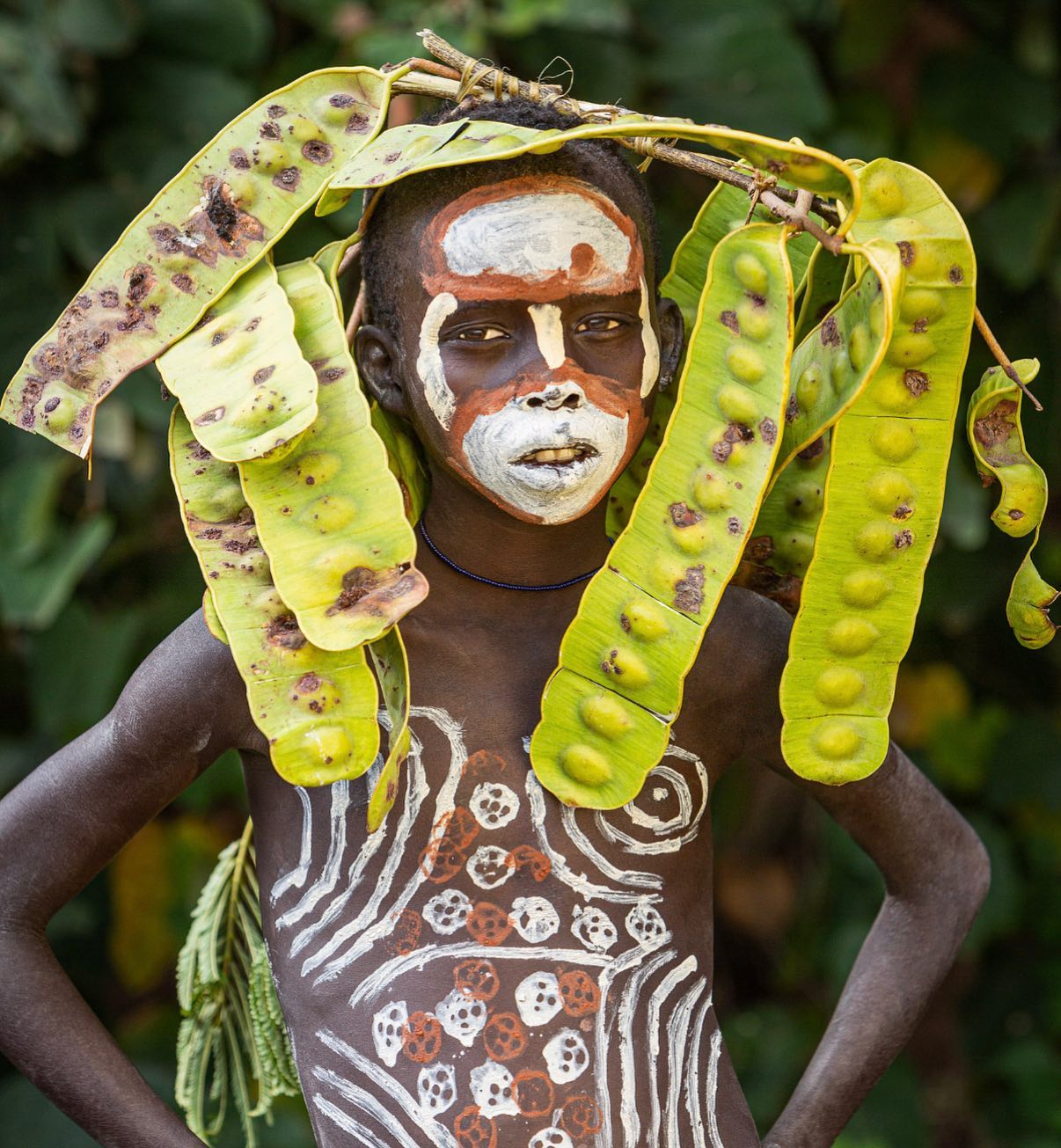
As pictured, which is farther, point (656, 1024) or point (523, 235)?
point (656, 1024)

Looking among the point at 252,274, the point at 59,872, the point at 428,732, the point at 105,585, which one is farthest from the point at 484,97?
the point at 105,585

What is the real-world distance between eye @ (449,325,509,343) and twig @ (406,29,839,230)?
0.69 ft

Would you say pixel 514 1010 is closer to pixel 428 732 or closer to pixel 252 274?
pixel 428 732

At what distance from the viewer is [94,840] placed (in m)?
1.66

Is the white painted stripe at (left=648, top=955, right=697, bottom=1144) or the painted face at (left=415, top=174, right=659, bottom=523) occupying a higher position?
the painted face at (left=415, top=174, right=659, bottom=523)

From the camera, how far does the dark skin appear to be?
5.31 ft

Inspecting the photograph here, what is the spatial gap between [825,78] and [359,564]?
2.34 m

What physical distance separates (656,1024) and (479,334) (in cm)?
69

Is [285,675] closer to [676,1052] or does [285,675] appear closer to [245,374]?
[245,374]

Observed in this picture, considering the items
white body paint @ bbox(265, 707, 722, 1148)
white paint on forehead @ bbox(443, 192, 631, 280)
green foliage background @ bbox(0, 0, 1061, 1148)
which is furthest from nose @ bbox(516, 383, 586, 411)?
green foliage background @ bbox(0, 0, 1061, 1148)

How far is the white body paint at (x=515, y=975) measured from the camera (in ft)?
5.11

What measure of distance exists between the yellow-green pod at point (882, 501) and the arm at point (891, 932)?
0.73 feet

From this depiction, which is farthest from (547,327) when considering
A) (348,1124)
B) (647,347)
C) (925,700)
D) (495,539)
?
(925,700)

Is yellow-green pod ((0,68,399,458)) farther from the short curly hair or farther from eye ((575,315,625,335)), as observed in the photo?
eye ((575,315,625,335))
